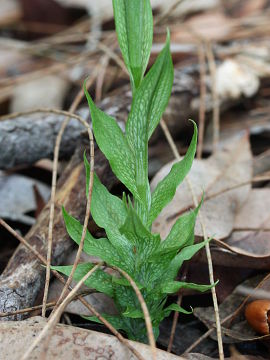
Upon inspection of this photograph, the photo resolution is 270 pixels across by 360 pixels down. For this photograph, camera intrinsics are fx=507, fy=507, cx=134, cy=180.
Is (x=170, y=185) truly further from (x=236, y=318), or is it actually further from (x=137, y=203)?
(x=236, y=318)

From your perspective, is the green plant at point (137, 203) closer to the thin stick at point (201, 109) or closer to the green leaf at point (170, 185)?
the green leaf at point (170, 185)

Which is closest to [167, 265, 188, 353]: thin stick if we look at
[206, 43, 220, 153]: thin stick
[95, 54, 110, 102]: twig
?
[206, 43, 220, 153]: thin stick

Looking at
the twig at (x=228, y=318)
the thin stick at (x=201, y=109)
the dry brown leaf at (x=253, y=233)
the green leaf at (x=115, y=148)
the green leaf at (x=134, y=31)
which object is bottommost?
the twig at (x=228, y=318)

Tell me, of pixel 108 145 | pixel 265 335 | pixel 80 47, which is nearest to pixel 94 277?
pixel 108 145

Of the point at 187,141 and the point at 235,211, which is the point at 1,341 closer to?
the point at 235,211

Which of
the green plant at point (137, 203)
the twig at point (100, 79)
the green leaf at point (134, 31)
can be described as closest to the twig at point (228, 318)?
the green plant at point (137, 203)

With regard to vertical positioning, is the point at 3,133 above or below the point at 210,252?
above

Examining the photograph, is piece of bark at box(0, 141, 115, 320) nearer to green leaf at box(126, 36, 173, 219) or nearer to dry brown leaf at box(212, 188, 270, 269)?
green leaf at box(126, 36, 173, 219)
